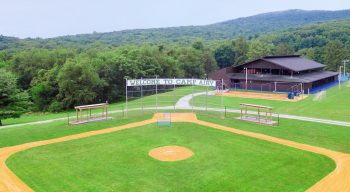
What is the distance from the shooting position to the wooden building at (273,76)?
48.8 metres

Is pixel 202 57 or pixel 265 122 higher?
pixel 202 57

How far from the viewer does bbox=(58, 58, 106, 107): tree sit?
177 feet

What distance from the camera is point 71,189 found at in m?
14.4

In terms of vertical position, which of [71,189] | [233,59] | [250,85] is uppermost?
[233,59]

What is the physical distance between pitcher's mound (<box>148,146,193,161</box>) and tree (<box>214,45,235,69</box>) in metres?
74.9

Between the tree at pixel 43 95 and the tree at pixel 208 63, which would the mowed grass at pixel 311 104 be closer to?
the tree at pixel 43 95

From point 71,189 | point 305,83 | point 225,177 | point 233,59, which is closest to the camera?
point 71,189

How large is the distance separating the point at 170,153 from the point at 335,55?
69606 millimetres

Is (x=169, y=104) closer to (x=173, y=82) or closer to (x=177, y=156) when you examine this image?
(x=173, y=82)

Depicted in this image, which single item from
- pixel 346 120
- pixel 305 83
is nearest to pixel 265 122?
pixel 346 120

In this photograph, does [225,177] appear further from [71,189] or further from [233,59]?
[233,59]

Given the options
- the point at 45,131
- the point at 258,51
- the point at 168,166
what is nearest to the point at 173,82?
the point at 45,131

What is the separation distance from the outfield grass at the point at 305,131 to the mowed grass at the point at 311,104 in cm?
453

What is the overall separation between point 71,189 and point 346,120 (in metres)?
24.7
